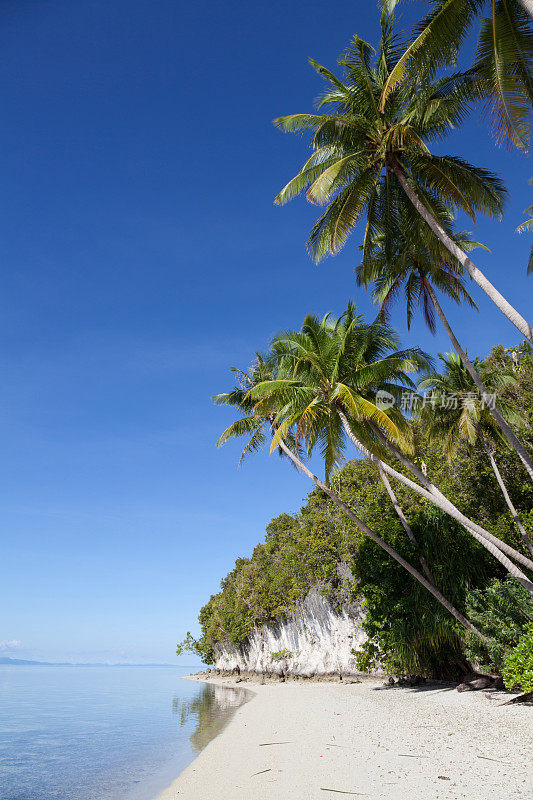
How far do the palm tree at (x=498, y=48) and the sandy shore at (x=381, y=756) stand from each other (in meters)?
8.98

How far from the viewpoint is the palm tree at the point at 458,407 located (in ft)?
52.6

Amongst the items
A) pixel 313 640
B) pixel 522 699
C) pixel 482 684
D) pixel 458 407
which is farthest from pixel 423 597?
pixel 313 640

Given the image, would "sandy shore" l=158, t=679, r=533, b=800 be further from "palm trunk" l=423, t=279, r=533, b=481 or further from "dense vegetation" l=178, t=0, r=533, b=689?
"palm trunk" l=423, t=279, r=533, b=481

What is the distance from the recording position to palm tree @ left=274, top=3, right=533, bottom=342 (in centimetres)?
962

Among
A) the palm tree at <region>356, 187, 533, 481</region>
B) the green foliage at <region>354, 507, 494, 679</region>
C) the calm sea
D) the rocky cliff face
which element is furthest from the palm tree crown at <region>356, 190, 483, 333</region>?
the rocky cliff face

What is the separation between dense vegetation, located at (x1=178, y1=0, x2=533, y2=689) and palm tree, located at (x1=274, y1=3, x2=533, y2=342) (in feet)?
0.13

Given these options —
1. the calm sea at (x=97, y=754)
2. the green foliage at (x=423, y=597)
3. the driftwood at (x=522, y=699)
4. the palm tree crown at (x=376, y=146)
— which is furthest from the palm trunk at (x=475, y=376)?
the calm sea at (x=97, y=754)

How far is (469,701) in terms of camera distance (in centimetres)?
1075

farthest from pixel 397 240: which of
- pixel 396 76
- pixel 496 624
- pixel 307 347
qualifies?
pixel 496 624

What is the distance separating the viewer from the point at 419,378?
59.3 ft

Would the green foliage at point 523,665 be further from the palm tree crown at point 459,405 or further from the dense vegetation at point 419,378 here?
the palm tree crown at point 459,405

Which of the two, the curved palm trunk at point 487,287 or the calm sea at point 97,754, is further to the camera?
the calm sea at point 97,754

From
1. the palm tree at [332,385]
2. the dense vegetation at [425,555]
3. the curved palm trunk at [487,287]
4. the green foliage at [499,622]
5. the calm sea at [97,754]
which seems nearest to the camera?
the curved palm trunk at [487,287]

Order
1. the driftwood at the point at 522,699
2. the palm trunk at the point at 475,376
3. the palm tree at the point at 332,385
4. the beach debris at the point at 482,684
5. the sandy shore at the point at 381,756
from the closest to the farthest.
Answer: the sandy shore at the point at 381,756, the driftwood at the point at 522,699, the palm trunk at the point at 475,376, the beach debris at the point at 482,684, the palm tree at the point at 332,385
